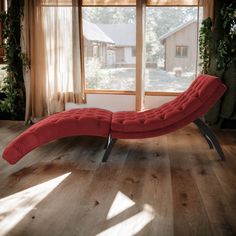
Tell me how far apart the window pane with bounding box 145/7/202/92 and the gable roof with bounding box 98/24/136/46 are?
0.24 m

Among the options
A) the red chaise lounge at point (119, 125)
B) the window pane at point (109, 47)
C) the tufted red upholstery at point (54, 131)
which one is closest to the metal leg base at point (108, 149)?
the red chaise lounge at point (119, 125)

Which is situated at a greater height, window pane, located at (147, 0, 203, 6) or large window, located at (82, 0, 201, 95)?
window pane, located at (147, 0, 203, 6)

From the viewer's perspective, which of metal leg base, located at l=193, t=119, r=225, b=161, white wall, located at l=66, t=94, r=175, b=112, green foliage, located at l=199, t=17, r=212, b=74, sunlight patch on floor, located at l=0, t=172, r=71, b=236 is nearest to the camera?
sunlight patch on floor, located at l=0, t=172, r=71, b=236

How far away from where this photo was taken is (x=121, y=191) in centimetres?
249

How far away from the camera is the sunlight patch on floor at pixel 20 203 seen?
202 centimetres

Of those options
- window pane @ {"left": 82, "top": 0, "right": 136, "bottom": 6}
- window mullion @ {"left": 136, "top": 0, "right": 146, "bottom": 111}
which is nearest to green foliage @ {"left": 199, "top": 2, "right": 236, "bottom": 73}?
window mullion @ {"left": 136, "top": 0, "right": 146, "bottom": 111}

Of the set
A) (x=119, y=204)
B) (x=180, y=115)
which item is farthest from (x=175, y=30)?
(x=119, y=204)

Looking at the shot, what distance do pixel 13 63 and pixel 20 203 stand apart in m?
3.07

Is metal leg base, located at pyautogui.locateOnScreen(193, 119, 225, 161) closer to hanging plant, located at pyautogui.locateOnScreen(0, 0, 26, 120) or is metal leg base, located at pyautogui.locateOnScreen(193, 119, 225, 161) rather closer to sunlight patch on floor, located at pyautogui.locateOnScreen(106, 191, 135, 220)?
sunlight patch on floor, located at pyautogui.locateOnScreen(106, 191, 135, 220)

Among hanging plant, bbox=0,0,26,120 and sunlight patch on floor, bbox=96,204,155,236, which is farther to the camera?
hanging plant, bbox=0,0,26,120

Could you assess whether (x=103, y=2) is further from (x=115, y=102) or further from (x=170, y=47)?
(x=115, y=102)

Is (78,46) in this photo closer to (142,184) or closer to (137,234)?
(142,184)

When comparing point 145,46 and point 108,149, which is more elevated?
point 145,46

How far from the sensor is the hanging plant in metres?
4.67
